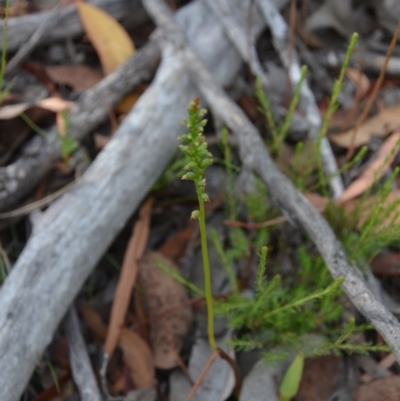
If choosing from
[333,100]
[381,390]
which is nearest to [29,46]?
[333,100]

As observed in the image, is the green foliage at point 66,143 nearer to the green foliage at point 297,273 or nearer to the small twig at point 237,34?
the green foliage at point 297,273

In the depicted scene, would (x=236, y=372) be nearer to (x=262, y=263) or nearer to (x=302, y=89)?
(x=262, y=263)

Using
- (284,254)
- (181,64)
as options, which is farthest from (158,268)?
(181,64)

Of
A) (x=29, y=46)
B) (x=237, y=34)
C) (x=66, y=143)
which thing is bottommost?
(x=237, y=34)

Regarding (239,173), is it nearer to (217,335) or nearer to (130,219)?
(130,219)

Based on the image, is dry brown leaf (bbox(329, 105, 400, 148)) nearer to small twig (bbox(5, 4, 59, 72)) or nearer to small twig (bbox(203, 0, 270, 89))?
small twig (bbox(203, 0, 270, 89))

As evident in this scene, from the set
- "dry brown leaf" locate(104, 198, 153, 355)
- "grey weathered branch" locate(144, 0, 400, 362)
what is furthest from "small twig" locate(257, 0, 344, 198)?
"dry brown leaf" locate(104, 198, 153, 355)
